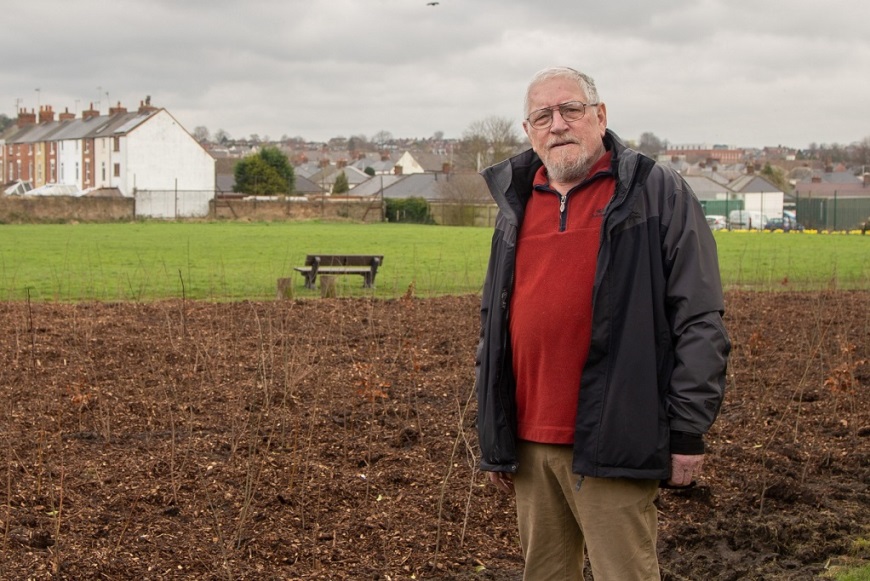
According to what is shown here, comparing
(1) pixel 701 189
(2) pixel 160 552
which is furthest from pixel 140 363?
(1) pixel 701 189

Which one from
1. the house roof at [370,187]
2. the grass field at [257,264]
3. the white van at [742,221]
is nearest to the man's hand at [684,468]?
the grass field at [257,264]

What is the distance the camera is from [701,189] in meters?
90.6

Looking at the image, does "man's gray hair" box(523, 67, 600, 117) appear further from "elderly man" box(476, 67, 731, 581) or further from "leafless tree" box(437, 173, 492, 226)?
"leafless tree" box(437, 173, 492, 226)

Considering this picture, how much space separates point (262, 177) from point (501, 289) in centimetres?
7436

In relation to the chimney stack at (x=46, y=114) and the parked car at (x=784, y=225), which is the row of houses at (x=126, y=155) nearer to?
the chimney stack at (x=46, y=114)

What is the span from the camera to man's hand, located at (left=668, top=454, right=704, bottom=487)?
10.7 feet

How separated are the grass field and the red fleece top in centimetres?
558

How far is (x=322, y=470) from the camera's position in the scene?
6.06m

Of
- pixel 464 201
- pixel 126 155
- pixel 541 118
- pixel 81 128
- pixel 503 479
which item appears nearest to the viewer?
pixel 541 118

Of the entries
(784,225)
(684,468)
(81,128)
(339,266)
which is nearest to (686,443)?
(684,468)

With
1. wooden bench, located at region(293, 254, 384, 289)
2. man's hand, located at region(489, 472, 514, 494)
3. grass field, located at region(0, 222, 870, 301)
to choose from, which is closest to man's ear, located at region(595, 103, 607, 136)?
man's hand, located at region(489, 472, 514, 494)

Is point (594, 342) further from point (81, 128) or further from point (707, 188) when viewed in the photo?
point (707, 188)

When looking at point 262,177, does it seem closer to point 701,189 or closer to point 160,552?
point 701,189

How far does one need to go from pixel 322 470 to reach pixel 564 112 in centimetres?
324
